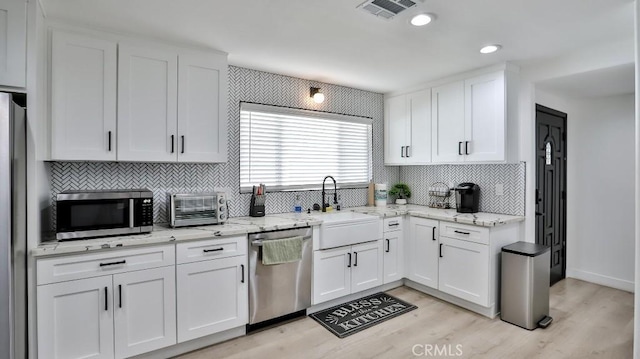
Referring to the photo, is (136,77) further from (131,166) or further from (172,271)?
(172,271)

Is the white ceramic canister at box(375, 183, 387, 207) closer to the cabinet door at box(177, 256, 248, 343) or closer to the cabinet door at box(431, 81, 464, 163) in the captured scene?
the cabinet door at box(431, 81, 464, 163)

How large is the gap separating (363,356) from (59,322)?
2016 millimetres

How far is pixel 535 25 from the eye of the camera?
238 cm

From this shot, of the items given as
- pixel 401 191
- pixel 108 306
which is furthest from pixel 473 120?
pixel 108 306

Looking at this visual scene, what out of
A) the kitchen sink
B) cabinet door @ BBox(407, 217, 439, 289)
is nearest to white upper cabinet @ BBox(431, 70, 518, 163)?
cabinet door @ BBox(407, 217, 439, 289)

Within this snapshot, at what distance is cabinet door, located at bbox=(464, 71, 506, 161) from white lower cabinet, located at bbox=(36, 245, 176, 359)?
296 cm

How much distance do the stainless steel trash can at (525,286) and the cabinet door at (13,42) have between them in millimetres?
3831

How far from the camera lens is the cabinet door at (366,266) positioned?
134 inches

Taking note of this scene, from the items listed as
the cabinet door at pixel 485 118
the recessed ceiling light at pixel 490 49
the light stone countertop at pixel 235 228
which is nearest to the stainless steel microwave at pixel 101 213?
the light stone countertop at pixel 235 228

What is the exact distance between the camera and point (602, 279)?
12.8 feet

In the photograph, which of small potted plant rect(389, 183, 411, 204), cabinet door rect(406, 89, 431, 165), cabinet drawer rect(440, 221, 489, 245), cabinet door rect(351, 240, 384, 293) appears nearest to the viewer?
cabinet drawer rect(440, 221, 489, 245)

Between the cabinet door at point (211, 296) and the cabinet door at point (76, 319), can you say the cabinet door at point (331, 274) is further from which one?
the cabinet door at point (76, 319)

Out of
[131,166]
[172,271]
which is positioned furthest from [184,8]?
[172,271]

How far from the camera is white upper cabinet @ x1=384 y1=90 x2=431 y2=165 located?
395 centimetres
